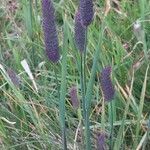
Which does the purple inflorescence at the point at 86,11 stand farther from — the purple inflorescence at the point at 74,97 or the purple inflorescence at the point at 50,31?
the purple inflorescence at the point at 74,97

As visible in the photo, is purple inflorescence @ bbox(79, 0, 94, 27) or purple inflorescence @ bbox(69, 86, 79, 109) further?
purple inflorescence @ bbox(69, 86, 79, 109)

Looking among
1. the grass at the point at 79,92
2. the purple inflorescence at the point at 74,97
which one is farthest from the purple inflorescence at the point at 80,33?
the purple inflorescence at the point at 74,97

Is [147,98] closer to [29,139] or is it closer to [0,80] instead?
[29,139]

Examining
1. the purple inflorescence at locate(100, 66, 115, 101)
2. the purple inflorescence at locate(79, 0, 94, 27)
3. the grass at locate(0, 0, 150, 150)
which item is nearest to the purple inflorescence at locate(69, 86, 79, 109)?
the grass at locate(0, 0, 150, 150)

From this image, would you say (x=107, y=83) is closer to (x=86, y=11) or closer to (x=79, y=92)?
(x=86, y=11)

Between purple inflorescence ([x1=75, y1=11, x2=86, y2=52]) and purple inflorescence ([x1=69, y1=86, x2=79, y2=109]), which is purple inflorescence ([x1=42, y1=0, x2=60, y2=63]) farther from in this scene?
purple inflorescence ([x1=69, y1=86, x2=79, y2=109])

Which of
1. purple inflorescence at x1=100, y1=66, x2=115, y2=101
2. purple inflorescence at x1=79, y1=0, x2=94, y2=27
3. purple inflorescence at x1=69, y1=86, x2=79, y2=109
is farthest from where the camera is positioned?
purple inflorescence at x1=69, y1=86, x2=79, y2=109
